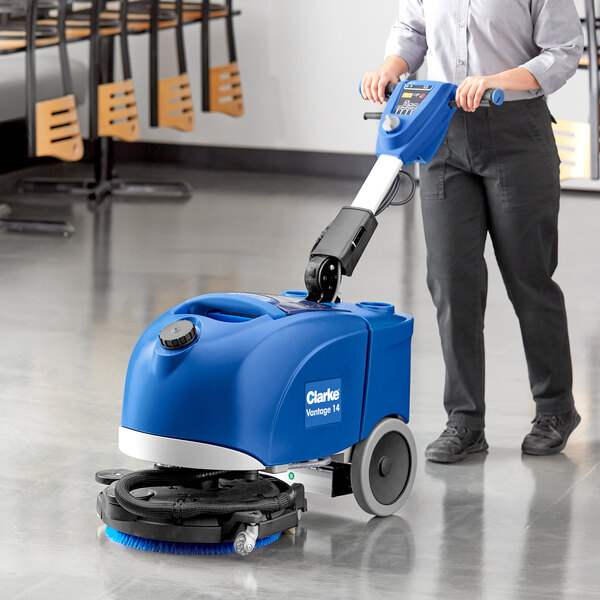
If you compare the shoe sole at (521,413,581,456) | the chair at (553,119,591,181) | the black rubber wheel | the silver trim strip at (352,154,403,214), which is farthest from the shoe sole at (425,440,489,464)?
the chair at (553,119,591,181)

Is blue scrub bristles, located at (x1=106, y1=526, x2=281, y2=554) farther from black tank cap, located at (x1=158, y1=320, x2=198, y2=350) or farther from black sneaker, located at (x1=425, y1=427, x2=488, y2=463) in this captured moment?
black sneaker, located at (x1=425, y1=427, x2=488, y2=463)

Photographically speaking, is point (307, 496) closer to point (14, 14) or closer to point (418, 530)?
point (418, 530)

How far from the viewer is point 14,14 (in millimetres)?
6832

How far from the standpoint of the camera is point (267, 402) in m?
2.12

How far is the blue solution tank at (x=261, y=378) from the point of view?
2115mm

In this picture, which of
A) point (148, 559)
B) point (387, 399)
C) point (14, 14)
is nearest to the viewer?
Answer: point (148, 559)

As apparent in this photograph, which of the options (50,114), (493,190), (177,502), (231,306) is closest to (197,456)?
(177,502)

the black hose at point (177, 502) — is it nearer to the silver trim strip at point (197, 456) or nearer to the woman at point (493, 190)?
the silver trim strip at point (197, 456)

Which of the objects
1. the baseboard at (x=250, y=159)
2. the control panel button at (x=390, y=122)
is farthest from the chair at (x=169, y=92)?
the control panel button at (x=390, y=122)

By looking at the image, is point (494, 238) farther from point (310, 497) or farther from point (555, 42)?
point (310, 497)

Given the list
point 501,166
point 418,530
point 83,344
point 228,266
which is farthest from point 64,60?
point 418,530

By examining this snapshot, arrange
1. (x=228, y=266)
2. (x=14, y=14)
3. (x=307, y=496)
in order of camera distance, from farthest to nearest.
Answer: (x=14, y=14), (x=228, y=266), (x=307, y=496)

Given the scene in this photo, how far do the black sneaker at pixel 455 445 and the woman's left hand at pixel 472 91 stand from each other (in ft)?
2.65

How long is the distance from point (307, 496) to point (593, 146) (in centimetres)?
332
